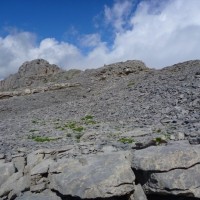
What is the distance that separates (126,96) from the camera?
31.8m

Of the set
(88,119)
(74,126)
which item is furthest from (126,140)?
(88,119)

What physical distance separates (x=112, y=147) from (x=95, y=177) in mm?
3521

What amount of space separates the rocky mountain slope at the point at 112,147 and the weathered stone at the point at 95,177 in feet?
0.09

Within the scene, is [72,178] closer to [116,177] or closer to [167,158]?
[116,177]

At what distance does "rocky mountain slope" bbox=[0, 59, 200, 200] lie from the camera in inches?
509

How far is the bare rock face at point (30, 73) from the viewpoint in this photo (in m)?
69.4

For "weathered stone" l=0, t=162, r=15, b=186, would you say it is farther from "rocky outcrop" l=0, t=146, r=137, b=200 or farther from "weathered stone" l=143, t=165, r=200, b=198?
"weathered stone" l=143, t=165, r=200, b=198

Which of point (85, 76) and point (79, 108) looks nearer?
point (79, 108)

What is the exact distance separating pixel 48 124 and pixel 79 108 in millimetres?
5100

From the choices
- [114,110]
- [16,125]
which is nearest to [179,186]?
[114,110]

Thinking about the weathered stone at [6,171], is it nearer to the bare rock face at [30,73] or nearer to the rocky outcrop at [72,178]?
the rocky outcrop at [72,178]

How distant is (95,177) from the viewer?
42.9 ft

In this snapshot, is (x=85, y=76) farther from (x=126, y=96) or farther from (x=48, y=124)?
(x=48, y=124)

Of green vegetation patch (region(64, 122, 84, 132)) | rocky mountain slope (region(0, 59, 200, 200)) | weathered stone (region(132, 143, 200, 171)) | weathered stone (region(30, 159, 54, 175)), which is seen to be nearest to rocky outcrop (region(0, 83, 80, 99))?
rocky mountain slope (region(0, 59, 200, 200))
